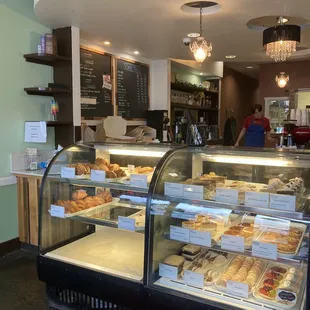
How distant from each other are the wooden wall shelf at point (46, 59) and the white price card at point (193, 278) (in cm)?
274

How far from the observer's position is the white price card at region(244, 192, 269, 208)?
181cm

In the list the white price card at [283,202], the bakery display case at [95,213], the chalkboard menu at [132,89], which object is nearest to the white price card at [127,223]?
the bakery display case at [95,213]

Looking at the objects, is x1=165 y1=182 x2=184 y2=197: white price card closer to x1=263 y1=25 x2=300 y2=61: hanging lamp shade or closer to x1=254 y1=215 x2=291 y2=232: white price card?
x1=254 y1=215 x2=291 y2=232: white price card

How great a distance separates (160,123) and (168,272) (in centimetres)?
393

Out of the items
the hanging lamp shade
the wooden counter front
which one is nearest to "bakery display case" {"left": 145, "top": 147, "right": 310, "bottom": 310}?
the wooden counter front

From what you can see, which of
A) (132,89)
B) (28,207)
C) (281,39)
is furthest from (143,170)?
(132,89)

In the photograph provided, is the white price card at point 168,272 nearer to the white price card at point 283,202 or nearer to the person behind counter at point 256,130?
the white price card at point 283,202

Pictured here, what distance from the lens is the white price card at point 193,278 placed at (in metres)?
1.96

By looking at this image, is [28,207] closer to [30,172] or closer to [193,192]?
[30,172]

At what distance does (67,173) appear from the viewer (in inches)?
101

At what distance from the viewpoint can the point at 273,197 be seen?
1794mm

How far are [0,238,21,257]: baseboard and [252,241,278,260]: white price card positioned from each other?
278 cm

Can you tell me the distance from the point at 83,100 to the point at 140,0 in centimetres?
191

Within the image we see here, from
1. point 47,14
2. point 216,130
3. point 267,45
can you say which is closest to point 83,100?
point 47,14
